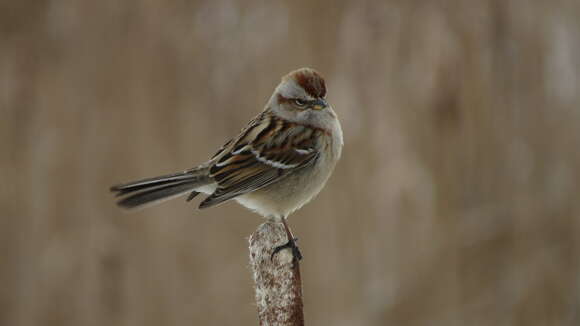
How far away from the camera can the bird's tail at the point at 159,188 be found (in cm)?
246

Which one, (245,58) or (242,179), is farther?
(245,58)

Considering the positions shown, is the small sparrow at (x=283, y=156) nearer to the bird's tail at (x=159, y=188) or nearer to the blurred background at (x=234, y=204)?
the bird's tail at (x=159, y=188)

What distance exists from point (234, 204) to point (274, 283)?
6.45 ft

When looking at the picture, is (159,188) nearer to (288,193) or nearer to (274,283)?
(288,193)

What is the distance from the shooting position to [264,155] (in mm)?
3025

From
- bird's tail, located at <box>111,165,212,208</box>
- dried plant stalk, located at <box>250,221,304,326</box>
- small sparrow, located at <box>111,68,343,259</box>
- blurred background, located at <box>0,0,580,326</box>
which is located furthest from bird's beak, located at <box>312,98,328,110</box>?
blurred background, located at <box>0,0,580,326</box>

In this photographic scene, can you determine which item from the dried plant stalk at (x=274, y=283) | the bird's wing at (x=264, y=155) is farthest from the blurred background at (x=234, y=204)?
the dried plant stalk at (x=274, y=283)

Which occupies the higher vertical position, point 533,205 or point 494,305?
point 533,205

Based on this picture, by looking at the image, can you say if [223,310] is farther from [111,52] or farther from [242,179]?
[111,52]

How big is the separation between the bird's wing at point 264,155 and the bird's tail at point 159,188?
0.06 meters

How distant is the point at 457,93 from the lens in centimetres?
398

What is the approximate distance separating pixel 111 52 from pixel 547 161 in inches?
95.5

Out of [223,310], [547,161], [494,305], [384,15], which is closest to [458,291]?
[494,305]

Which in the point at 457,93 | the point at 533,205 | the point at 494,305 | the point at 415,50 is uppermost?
the point at 415,50
